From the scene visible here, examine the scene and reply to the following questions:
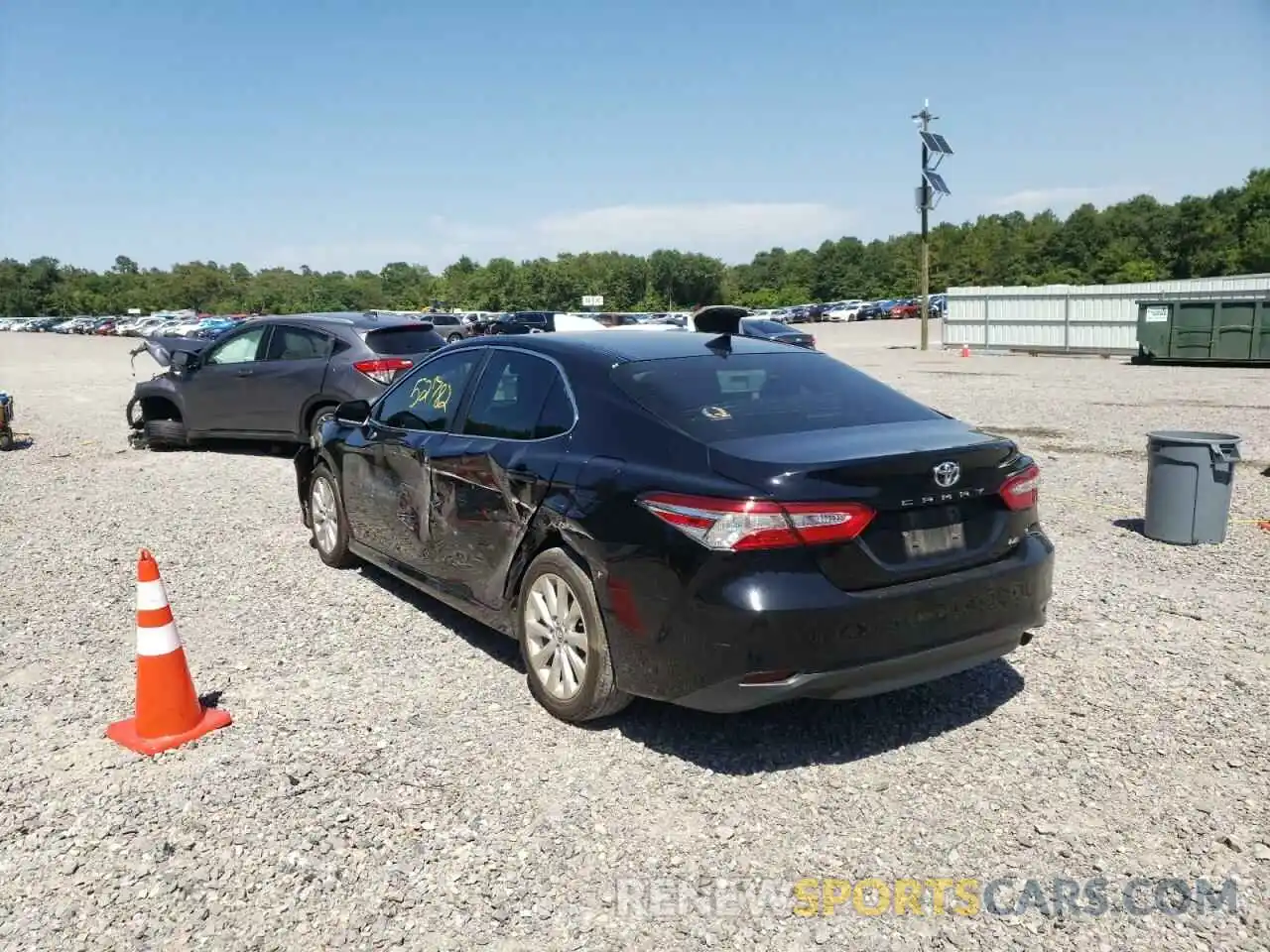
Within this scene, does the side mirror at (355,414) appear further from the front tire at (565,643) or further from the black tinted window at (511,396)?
the front tire at (565,643)

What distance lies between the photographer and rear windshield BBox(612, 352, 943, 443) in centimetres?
391

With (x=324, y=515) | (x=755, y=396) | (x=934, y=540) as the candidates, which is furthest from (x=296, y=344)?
(x=934, y=540)

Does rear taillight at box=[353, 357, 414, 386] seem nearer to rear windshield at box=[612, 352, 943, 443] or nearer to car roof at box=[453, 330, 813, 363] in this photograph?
car roof at box=[453, 330, 813, 363]

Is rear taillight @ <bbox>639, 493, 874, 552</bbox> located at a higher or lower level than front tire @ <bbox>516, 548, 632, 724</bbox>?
higher

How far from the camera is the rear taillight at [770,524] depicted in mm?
3363

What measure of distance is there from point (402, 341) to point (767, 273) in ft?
418

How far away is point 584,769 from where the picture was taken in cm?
377

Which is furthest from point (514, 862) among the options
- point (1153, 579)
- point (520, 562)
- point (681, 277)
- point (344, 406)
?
point (681, 277)

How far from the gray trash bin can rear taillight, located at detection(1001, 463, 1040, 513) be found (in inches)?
136

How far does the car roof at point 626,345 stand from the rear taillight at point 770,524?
117cm

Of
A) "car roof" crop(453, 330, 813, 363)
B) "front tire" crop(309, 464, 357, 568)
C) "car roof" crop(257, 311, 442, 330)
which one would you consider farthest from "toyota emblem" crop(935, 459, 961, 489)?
"car roof" crop(257, 311, 442, 330)

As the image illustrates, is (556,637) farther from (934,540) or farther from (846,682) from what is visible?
(934,540)

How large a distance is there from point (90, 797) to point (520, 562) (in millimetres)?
1803

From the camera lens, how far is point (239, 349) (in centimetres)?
1147
